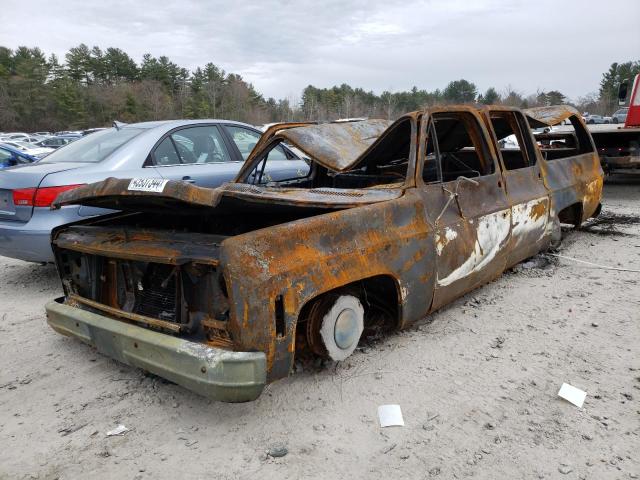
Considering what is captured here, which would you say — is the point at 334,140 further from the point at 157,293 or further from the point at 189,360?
the point at 189,360

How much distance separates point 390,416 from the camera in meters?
2.63

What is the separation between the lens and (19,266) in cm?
593

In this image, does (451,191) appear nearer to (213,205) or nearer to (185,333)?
(213,205)

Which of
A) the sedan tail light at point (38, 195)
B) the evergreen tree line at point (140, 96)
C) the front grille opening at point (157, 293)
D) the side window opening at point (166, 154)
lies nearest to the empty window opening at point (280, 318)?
the front grille opening at point (157, 293)

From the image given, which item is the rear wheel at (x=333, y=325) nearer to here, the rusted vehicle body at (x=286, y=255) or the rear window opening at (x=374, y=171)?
the rusted vehicle body at (x=286, y=255)

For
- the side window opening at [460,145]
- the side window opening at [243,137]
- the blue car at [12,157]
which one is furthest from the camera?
the blue car at [12,157]

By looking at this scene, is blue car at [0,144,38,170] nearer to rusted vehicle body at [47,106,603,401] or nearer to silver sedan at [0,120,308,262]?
silver sedan at [0,120,308,262]

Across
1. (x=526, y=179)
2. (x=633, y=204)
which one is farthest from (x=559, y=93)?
(x=526, y=179)

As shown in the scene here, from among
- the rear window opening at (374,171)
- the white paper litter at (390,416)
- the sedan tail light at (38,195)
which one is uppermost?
the rear window opening at (374,171)

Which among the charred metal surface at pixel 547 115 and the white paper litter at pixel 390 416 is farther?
the charred metal surface at pixel 547 115

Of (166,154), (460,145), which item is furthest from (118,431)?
(460,145)

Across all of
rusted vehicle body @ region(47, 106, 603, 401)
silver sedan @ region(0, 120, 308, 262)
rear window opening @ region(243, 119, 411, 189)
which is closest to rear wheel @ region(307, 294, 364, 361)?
rusted vehicle body @ region(47, 106, 603, 401)

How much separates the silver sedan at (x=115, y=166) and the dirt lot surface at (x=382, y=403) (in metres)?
1.01

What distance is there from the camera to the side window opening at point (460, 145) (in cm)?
411
